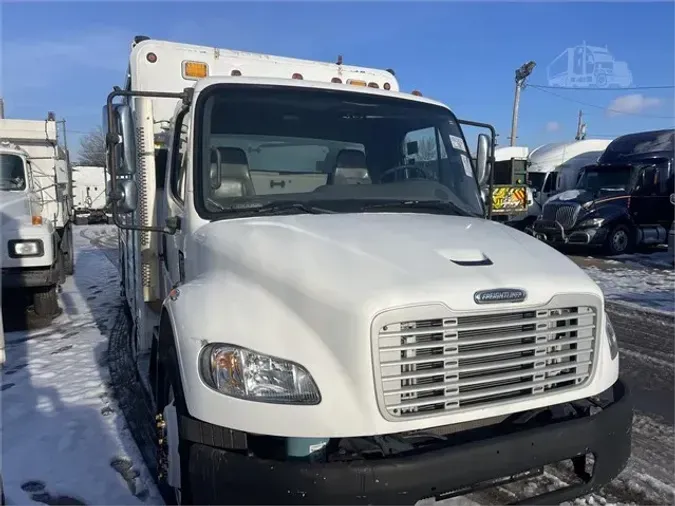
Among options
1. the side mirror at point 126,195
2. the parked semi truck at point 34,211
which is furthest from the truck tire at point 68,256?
the side mirror at point 126,195

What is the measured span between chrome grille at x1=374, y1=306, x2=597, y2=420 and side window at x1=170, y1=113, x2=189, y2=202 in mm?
1845

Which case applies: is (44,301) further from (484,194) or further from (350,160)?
(484,194)

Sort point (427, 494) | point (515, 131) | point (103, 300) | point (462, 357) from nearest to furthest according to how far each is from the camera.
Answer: point (427, 494) < point (462, 357) < point (103, 300) < point (515, 131)

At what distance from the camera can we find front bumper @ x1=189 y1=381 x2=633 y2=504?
Result: 85.6 inches

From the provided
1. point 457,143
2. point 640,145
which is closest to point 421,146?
point 457,143

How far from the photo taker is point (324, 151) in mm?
3727

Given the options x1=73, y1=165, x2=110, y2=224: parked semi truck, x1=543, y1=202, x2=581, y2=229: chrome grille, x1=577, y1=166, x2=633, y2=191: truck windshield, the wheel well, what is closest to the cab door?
x1=577, y1=166, x2=633, y2=191: truck windshield

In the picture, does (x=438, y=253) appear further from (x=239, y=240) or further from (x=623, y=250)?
(x=623, y=250)

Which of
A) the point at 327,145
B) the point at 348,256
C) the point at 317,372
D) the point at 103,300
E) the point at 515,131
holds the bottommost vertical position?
the point at 103,300

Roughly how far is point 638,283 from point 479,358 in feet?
33.4

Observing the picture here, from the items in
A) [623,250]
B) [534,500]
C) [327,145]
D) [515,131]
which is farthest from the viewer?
[515,131]

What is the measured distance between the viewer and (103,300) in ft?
30.7

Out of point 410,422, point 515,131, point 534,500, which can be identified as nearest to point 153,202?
point 410,422

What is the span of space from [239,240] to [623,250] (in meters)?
15.9
